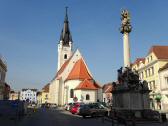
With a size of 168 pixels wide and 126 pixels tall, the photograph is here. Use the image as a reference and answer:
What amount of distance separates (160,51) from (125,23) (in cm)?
2541

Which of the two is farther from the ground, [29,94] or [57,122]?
[29,94]

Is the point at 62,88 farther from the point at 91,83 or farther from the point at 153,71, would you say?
the point at 153,71

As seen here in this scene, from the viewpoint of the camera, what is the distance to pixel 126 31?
23688mm

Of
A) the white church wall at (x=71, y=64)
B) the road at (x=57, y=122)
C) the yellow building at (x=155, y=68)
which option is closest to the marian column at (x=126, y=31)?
the road at (x=57, y=122)

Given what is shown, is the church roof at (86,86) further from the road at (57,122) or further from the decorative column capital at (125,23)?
the decorative column capital at (125,23)

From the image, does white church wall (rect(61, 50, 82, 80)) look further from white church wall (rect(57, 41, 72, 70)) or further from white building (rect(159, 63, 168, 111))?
white building (rect(159, 63, 168, 111))

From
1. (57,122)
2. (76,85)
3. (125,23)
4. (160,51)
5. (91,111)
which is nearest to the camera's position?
(57,122)

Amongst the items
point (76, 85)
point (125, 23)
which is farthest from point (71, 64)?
point (125, 23)

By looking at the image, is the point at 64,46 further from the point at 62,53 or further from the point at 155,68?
the point at 155,68

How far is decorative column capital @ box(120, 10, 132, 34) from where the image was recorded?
23.7m

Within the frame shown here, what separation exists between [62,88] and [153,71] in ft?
109

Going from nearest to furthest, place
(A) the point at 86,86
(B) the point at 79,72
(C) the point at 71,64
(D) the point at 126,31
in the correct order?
(D) the point at 126,31, (A) the point at 86,86, (B) the point at 79,72, (C) the point at 71,64

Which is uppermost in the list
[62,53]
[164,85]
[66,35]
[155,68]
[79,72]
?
[66,35]

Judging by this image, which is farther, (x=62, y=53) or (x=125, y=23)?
(x=62, y=53)
